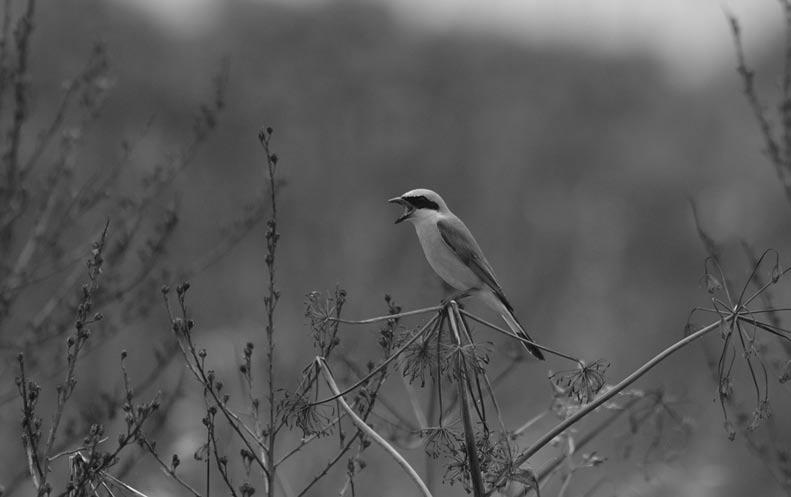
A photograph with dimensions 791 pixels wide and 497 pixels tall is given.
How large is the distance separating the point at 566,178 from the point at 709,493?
20.3m

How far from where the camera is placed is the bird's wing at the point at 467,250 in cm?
363

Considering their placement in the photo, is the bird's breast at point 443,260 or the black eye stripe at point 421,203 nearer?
the black eye stripe at point 421,203

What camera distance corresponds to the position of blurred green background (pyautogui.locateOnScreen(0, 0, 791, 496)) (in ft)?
83.6

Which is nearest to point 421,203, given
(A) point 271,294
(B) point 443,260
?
(B) point 443,260

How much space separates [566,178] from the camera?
32.6 metres

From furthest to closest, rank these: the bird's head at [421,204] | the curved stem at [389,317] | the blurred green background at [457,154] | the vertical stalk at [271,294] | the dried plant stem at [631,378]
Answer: the blurred green background at [457,154], the bird's head at [421,204], the vertical stalk at [271,294], the curved stem at [389,317], the dried plant stem at [631,378]

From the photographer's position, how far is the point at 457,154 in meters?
31.8

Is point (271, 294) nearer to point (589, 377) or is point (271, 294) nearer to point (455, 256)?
point (589, 377)

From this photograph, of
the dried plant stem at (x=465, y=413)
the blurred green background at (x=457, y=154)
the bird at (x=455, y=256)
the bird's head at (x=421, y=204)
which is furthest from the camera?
the blurred green background at (x=457, y=154)

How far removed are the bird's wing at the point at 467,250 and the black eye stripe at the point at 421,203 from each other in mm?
64

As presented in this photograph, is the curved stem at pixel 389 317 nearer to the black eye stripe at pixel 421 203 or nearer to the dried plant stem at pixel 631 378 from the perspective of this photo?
the dried plant stem at pixel 631 378

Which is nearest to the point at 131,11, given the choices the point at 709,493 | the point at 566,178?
the point at 566,178

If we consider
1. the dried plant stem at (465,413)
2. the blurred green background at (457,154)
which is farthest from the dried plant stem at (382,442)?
the blurred green background at (457,154)

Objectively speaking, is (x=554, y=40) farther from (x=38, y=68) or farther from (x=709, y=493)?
(x=709, y=493)
